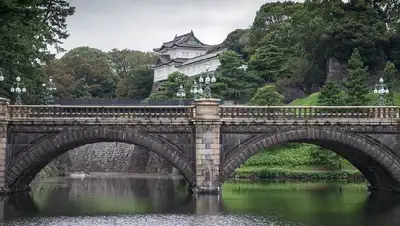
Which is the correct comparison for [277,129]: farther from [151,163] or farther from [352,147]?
[151,163]

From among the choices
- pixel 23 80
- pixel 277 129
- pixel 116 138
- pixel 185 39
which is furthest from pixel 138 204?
pixel 185 39

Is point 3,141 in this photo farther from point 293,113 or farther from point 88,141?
point 293,113

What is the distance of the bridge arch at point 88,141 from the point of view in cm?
3794

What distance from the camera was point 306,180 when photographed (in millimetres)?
56031

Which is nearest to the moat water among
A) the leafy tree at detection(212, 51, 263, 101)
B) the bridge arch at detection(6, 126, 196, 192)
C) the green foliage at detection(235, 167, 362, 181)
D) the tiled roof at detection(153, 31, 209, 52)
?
the bridge arch at detection(6, 126, 196, 192)

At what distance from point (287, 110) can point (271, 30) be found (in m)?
51.3

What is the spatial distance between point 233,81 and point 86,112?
38866 millimetres

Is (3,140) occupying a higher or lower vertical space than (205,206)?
higher

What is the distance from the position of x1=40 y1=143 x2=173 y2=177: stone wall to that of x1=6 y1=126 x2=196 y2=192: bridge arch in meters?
31.7

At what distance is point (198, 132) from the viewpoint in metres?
38.4

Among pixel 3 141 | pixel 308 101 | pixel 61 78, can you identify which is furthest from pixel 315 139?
pixel 61 78

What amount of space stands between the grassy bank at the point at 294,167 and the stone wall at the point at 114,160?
13.9 metres

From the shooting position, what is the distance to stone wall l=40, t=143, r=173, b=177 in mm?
71875

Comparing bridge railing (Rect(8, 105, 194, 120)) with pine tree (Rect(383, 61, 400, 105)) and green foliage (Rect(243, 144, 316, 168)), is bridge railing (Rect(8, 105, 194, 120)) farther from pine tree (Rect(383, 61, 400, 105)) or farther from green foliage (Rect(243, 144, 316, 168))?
pine tree (Rect(383, 61, 400, 105))
